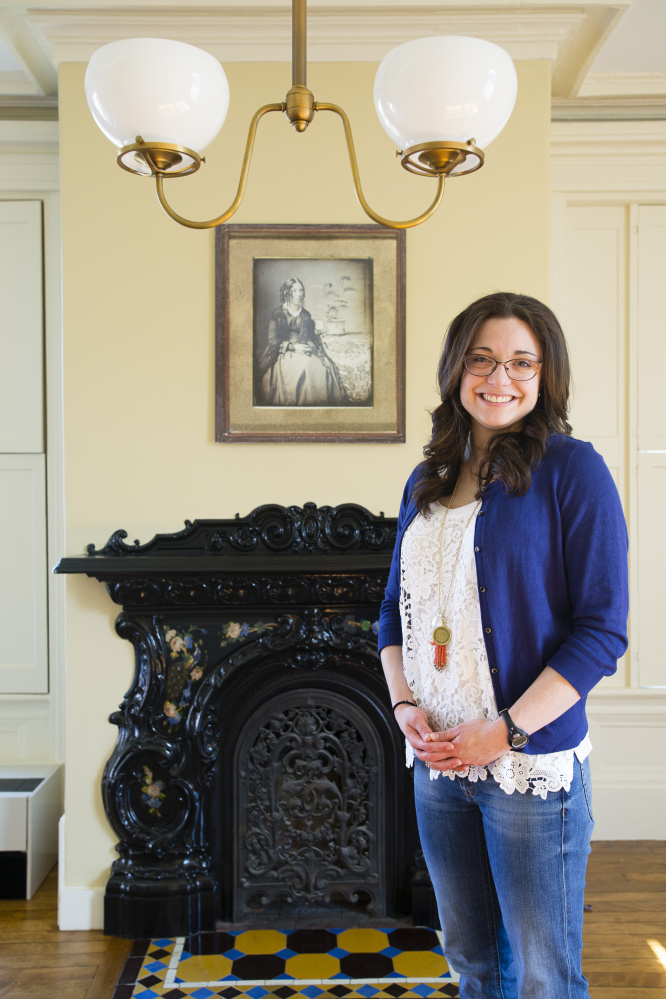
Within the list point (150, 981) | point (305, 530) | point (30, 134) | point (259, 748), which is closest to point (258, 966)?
point (150, 981)

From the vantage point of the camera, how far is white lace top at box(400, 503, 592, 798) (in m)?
1.28

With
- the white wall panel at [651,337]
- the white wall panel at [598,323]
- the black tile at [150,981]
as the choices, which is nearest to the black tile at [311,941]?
the black tile at [150,981]

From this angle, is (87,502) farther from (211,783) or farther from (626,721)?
(626,721)

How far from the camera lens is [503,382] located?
1.36 meters

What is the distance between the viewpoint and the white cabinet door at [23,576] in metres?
3.15

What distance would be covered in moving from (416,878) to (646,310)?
7.58ft

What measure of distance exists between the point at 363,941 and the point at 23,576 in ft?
5.93

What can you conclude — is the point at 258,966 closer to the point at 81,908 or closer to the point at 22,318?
the point at 81,908

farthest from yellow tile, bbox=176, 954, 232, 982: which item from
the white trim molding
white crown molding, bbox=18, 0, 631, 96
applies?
white crown molding, bbox=18, 0, 631, 96

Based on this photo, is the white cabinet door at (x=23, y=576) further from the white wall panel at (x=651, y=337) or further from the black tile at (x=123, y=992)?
the white wall panel at (x=651, y=337)

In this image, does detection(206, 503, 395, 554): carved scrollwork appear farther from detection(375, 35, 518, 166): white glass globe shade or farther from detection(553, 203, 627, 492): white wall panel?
detection(375, 35, 518, 166): white glass globe shade

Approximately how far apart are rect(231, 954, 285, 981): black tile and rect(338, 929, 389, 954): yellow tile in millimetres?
210

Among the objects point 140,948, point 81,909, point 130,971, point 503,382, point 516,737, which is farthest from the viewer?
point 81,909

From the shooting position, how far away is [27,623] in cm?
315
